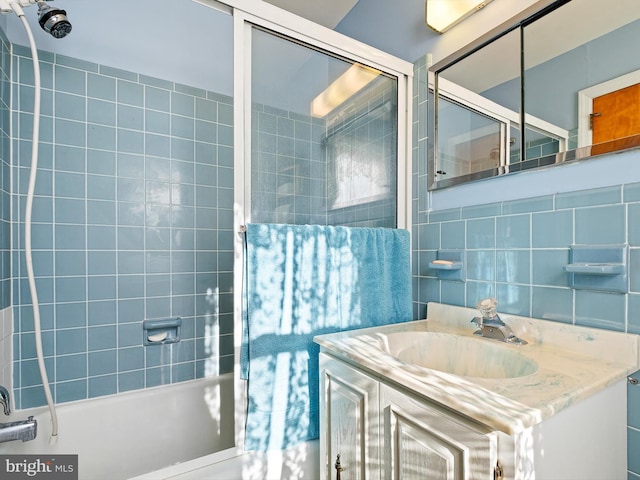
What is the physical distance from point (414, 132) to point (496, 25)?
487mm

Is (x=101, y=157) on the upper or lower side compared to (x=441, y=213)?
upper

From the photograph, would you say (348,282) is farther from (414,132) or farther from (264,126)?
(414,132)

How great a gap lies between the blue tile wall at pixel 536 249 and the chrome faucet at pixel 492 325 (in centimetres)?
10

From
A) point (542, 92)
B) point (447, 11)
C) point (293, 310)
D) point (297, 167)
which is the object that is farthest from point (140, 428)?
point (447, 11)

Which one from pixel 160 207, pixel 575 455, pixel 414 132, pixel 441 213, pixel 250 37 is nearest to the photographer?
pixel 575 455

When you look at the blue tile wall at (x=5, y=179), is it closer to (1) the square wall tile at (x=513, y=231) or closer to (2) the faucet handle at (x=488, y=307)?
(2) the faucet handle at (x=488, y=307)

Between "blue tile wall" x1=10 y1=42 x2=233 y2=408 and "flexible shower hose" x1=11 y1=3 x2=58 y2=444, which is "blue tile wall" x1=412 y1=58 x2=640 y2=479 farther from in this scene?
"flexible shower hose" x1=11 y1=3 x2=58 y2=444

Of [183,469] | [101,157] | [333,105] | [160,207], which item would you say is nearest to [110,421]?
[183,469]

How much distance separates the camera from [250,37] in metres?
1.14

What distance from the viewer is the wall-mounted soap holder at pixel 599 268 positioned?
2.76 ft

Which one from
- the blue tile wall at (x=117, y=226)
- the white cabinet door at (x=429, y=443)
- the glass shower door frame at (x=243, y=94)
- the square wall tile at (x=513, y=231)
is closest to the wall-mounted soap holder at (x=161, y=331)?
the blue tile wall at (x=117, y=226)

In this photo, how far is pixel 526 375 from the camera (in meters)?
0.80

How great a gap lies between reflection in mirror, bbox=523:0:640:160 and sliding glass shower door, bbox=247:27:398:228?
1.93 ft

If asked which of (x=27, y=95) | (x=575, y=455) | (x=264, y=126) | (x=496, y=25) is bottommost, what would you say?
(x=575, y=455)
